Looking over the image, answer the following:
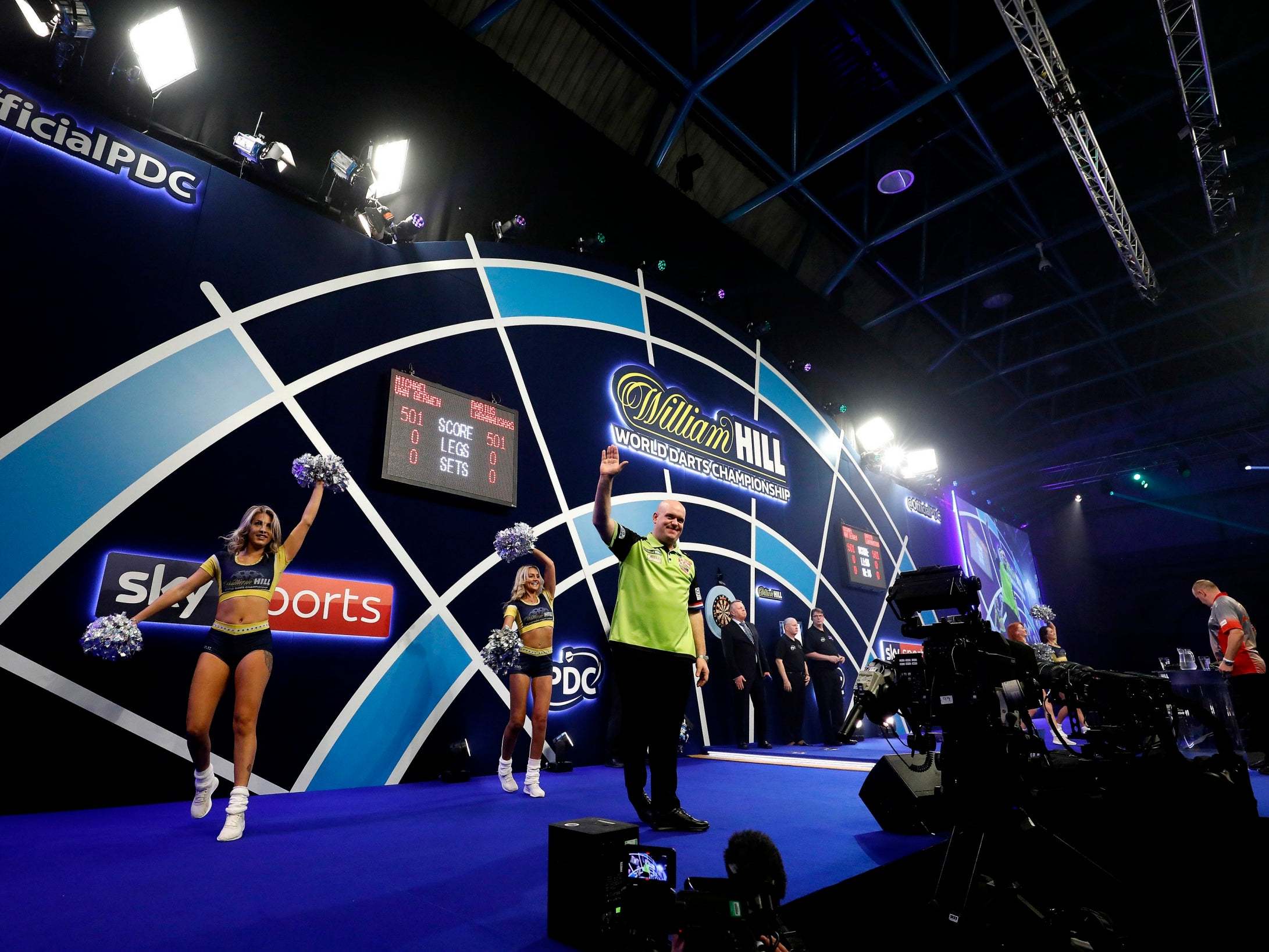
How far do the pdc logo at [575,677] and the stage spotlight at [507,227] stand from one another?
438 cm

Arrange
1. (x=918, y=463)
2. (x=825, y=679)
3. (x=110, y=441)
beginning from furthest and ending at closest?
(x=918, y=463) < (x=825, y=679) < (x=110, y=441)

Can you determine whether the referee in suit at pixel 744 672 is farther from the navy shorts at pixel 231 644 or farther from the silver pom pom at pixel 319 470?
the navy shorts at pixel 231 644

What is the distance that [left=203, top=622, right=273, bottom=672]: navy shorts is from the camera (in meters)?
3.29

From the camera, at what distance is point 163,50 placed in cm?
457

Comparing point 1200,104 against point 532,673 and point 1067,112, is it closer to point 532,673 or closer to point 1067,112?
point 1067,112

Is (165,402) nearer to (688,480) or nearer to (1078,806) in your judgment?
(688,480)

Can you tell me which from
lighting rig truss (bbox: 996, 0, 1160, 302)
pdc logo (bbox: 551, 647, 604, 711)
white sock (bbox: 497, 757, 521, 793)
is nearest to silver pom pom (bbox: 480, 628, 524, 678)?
white sock (bbox: 497, 757, 521, 793)

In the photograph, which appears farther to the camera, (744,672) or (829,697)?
(829,697)

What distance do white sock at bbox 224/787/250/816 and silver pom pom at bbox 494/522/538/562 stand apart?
268cm

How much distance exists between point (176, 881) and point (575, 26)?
7.79 metres

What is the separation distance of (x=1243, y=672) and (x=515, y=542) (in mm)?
6485

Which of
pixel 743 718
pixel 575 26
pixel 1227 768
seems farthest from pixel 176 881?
pixel 575 26

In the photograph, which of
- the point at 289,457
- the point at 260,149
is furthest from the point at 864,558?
the point at 260,149

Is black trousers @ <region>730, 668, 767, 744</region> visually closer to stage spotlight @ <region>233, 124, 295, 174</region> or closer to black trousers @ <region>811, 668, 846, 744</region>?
black trousers @ <region>811, 668, 846, 744</region>
